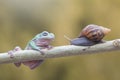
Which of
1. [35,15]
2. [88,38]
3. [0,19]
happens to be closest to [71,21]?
[35,15]

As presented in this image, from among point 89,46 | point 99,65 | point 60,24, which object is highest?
point 60,24

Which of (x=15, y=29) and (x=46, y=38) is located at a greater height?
(x=15, y=29)

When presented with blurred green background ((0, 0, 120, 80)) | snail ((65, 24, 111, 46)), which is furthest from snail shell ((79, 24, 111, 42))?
blurred green background ((0, 0, 120, 80))

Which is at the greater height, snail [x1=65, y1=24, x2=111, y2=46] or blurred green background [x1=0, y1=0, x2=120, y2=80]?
blurred green background [x1=0, y1=0, x2=120, y2=80]

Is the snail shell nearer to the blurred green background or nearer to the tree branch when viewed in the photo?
the tree branch

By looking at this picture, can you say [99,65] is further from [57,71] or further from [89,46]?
[89,46]

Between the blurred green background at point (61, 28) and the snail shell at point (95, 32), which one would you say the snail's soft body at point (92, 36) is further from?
the blurred green background at point (61, 28)

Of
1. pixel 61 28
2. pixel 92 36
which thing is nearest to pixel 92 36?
pixel 92 36
